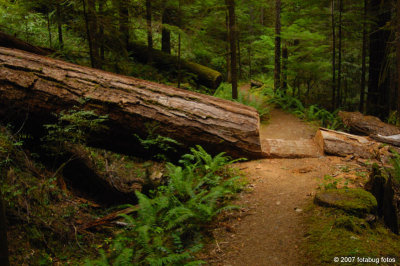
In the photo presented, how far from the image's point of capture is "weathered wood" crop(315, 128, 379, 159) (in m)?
6.32

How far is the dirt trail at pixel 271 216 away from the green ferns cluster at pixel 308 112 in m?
3.75

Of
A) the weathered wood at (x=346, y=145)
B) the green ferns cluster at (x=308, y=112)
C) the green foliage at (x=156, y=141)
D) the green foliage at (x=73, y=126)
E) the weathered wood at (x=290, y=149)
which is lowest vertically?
the green ferns cluster at (x=308, y=112)

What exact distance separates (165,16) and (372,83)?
9.26 meters

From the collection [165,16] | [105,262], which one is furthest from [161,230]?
[165,16]

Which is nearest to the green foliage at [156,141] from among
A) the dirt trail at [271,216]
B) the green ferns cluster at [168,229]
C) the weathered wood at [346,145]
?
the green ferns cluster at [168,229]

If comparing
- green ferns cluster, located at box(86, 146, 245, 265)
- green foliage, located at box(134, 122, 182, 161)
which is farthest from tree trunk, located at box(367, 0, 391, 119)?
green foliage, located at box(134, 122, 182, 161)

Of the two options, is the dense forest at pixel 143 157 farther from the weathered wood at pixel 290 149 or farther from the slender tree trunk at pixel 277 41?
the slender tree trunk at pixel 277 41

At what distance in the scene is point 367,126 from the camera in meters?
7.62

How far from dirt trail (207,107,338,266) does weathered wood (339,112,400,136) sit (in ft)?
7.36

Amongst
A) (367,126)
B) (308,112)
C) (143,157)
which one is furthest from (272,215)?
(308,112)

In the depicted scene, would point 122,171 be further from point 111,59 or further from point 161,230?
point 111,59

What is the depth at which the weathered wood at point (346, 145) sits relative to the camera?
249 inches

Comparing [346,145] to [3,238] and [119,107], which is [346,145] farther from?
[3,238]

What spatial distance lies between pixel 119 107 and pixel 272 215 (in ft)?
13.0
